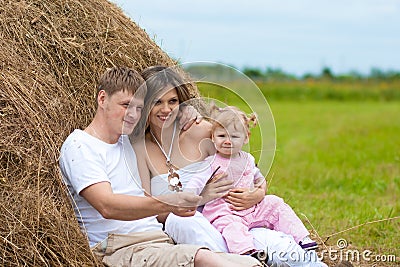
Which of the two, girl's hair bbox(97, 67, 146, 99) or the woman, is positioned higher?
girl's hair bbox(97, 67, 146, 99)

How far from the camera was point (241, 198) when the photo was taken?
17.2 feet

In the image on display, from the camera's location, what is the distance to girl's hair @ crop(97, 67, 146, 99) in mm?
4977

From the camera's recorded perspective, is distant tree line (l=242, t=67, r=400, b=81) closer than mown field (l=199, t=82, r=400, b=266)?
No

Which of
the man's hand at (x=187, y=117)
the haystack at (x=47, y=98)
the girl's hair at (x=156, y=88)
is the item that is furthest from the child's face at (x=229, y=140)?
the haystack at (x=47, y=98)

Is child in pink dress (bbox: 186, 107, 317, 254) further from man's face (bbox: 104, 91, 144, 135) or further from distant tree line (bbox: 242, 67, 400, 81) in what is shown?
distant tree line (bbox: 242, 67, 400, 81)

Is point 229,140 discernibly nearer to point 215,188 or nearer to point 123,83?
point 215,188

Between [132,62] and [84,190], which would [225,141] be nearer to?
[84,190]

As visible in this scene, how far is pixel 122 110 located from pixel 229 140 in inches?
27.7

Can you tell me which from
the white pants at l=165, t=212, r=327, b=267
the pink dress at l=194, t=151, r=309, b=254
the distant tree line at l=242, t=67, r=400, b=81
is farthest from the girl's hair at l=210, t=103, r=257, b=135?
the distant tree line at l=242, t=67, r=400, b=81

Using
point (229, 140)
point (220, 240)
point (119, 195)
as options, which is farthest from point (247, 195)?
point (119, 195)

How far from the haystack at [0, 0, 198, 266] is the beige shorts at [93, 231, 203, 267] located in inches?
5.6

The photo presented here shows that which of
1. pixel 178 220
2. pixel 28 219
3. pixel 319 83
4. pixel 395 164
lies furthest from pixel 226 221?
pixel 319 83

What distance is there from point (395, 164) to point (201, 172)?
7.38m

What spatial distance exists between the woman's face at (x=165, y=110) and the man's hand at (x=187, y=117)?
8 centimetres
